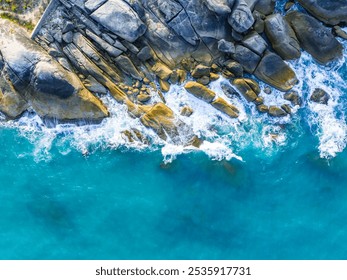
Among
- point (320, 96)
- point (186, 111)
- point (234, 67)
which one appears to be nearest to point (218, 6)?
point (234, 67)

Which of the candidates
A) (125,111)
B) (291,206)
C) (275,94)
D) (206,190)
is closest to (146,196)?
(206,190)

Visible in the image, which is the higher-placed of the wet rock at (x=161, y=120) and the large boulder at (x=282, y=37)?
the large boulder at (x=282, y=37)

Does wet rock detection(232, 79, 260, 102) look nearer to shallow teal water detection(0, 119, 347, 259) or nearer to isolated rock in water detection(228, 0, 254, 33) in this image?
isolated rock in water detection(228, 0, 254, 33)

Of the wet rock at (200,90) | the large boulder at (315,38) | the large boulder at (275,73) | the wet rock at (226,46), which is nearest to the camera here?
the wet rock at (226,46)

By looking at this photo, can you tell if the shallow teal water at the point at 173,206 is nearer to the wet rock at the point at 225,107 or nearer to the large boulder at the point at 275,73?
the wet rock at the point at 225,107

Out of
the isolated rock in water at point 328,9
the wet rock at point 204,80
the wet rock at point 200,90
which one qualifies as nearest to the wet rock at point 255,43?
the wet rock at point 204,80

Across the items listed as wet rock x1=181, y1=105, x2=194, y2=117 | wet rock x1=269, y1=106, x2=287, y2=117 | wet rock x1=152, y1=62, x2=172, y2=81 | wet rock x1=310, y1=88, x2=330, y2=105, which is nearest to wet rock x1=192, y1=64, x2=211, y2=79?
wet rock x1=152, y1=62, x2=172, y2=81

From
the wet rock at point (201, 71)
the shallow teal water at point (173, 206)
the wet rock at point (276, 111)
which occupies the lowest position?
the shallow teal water at point (173, 206)

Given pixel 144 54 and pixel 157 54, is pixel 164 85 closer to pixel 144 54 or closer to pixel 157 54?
pixel 157 54
